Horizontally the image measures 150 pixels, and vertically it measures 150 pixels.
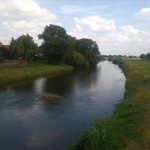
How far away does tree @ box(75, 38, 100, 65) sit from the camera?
90188 mm

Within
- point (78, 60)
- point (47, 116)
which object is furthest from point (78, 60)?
point (47, 116)

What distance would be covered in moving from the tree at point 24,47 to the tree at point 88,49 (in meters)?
19.6

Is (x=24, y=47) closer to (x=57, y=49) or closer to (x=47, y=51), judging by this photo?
(x=47, y=51)

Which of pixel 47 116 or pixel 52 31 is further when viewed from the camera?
pixel 52 31

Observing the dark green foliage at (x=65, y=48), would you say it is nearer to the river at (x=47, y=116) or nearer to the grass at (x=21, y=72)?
the grass at (x=21, y=72)

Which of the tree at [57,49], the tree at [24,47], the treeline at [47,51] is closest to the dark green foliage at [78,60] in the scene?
the treeline at [47,51]

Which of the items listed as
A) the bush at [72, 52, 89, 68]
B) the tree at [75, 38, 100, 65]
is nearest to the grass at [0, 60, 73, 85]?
the bush at [72, 52, 89, 68]

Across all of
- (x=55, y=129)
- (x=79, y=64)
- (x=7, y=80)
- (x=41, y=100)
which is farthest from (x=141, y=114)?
(x=79, y=64)

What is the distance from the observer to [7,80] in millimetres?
43656

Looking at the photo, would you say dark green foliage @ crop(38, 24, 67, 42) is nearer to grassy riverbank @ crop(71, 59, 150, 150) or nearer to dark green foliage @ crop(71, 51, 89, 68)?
dark green foliage @ crop(71, 51, 89, 68)

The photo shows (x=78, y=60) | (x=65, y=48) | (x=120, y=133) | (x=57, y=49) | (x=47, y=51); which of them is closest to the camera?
(x=120, y=133)

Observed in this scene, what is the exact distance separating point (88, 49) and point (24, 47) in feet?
87.8

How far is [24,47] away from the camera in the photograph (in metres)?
70.6

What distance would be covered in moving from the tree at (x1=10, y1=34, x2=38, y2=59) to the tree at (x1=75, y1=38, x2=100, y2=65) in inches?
772
